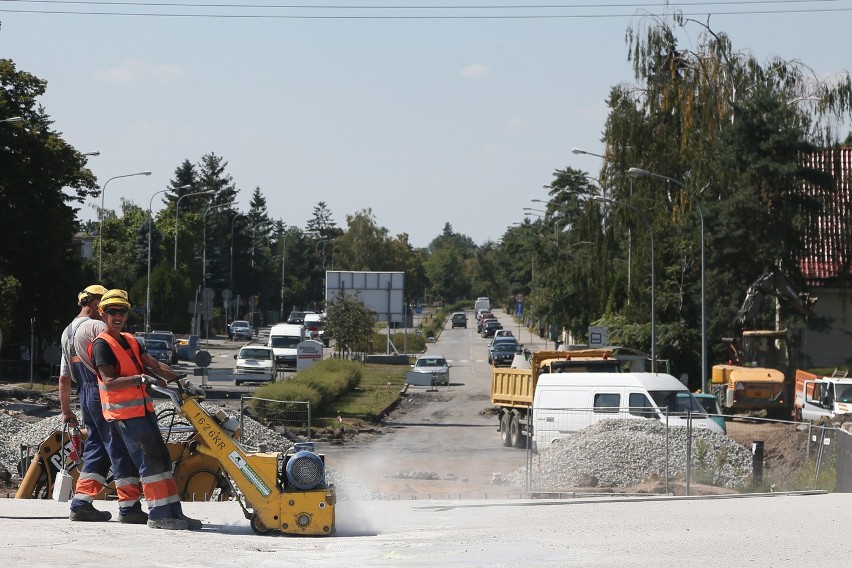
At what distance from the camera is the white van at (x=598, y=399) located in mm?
23156

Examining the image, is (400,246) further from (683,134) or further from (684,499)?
(684,499)

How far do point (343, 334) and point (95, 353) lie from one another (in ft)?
194

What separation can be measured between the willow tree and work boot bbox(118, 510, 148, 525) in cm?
3974

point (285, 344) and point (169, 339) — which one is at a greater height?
point (169, 339)

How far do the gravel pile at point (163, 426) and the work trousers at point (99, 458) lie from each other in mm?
4121

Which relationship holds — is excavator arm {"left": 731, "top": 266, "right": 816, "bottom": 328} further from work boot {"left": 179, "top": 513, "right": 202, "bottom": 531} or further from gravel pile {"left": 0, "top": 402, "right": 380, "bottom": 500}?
work boot {"left": 179, "top": 513, "right": 202, "bottom": 531}

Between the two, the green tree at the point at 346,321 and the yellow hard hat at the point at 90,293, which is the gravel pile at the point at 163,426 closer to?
the yellow hard hat at the point at 90,293

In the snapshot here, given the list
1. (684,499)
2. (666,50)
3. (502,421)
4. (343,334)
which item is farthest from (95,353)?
(343,334)

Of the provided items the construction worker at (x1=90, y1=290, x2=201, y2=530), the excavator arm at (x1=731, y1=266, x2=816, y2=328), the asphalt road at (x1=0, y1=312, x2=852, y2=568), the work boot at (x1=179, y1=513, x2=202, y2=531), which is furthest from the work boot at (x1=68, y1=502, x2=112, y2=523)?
the excavator arm at (x1=731, y1=266, x2=816, y2=328)

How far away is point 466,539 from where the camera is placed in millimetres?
Result: 11195

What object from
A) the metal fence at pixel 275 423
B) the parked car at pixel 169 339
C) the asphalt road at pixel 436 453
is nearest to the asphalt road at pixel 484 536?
the asphalt road at pixel 436 453

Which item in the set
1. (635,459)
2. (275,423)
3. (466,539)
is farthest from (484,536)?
(275,423)

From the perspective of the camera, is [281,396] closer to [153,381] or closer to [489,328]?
[153,381]

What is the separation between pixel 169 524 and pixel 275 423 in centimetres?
1876
